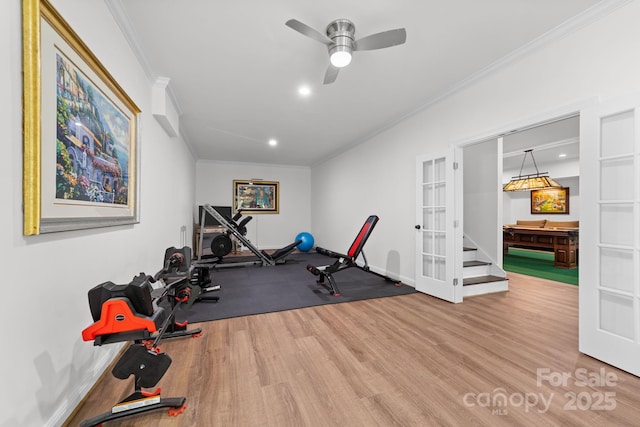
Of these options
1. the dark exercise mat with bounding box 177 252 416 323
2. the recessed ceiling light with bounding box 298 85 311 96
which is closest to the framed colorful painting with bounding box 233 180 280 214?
the dark exercise mat with bounding box 177 252 416 323

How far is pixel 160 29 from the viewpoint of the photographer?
2.14 metres

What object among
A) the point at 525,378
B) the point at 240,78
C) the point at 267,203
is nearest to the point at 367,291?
the point at 525,378

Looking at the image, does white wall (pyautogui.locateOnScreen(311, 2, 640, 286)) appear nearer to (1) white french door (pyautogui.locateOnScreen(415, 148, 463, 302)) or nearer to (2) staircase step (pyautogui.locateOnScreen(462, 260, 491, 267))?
(1) white french door (pyautogui.locateOnScreen(415, 148, 463, 302))

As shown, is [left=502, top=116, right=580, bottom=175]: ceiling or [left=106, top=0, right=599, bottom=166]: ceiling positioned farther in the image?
[left=502, top=116, right=580, bottom=175]: ceiling

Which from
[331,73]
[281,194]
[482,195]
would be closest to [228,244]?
[281,194]

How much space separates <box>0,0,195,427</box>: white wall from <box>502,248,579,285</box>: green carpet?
6.10 metres

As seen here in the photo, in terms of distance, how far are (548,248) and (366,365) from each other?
21.7ft

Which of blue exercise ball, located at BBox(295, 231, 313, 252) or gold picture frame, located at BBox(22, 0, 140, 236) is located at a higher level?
gold picture frame, located at BBox(22, 0, 140, 236)

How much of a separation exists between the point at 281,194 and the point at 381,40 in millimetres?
6296

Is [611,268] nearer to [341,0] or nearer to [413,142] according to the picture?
[413,142]

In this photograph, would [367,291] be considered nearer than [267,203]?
Yes

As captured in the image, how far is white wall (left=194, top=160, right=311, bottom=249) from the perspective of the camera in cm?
733

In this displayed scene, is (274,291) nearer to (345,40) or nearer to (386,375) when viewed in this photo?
(386,375)

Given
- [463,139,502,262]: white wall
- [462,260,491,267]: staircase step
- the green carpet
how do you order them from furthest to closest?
the green carpet, [463,139,502,262]: white wall, [462,260,491,267]: staircase step
